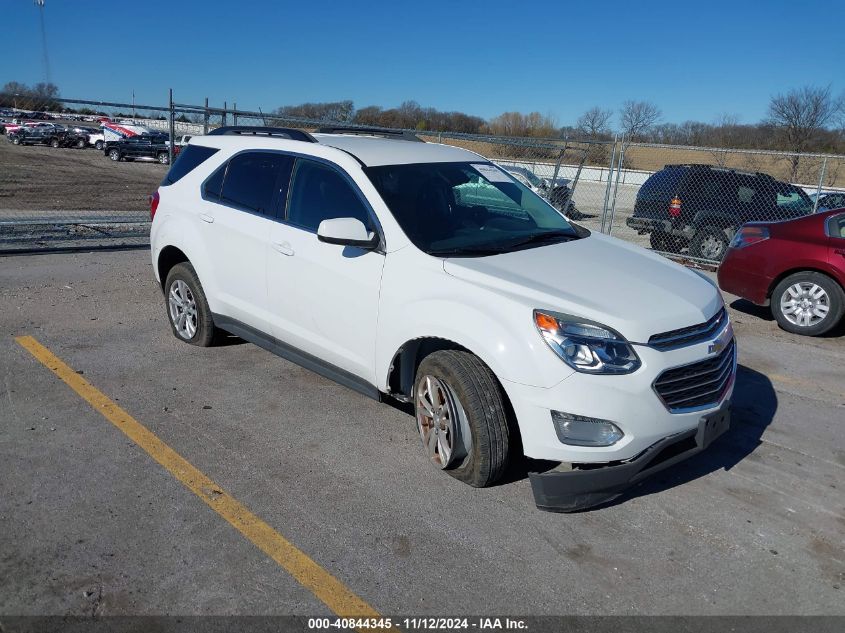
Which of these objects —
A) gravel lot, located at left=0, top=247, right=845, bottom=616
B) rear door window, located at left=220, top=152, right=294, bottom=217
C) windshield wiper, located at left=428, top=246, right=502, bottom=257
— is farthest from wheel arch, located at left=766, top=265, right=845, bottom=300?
rear door window, located at left=220, top=152, right=294, bottom=217

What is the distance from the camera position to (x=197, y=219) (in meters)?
5.60

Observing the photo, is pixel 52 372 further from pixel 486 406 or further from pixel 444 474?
pixel 486 406

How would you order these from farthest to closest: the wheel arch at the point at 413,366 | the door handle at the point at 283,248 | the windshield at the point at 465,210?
the door handle at the point at 283,248
the windshield at the point at 465,210
the wheel arch at the point at 413,366

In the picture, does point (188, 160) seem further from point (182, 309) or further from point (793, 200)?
point (793, 200)

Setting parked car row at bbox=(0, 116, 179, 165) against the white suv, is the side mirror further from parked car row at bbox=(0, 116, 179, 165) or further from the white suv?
parked car row at bbox=(0, 116, 179, 165)

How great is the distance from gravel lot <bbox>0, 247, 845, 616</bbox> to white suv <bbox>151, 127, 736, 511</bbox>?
333 mm

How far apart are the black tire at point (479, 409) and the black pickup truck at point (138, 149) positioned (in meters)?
33.3

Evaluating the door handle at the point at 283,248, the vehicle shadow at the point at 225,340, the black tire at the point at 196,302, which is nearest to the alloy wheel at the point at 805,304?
the door handle at the point at 283,248

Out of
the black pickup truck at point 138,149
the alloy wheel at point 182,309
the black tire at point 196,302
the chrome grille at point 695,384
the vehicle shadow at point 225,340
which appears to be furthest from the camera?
the black pickup truck at point 138,149

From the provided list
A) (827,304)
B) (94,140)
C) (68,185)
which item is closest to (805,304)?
(827,304)

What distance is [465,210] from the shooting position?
15.3 ft

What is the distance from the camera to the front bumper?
3.43 m

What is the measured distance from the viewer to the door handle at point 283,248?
4711 mm

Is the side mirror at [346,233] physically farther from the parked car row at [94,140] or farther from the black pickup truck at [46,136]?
the black pickup truck at [46,136]
